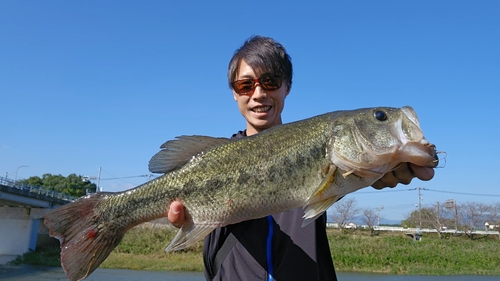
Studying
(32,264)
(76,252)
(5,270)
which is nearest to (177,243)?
(76,252)

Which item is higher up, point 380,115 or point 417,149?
point 380,115

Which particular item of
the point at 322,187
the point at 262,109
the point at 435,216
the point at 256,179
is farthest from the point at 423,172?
the point at 435,216

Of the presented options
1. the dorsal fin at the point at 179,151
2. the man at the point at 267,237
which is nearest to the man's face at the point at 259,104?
the man at the point at 267,237

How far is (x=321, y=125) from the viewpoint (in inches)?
143

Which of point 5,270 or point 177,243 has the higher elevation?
point 177,243

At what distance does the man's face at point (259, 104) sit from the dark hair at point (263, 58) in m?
0.09

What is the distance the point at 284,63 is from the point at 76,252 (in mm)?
2913

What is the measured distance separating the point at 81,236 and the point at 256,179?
1.60m

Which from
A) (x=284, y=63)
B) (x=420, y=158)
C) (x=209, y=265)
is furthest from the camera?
(x=284, y=63)

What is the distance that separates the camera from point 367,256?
3562 cm

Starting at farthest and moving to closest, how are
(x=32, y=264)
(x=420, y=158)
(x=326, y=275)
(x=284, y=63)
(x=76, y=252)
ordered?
(x=32, y=264) < (x=284, y=63) < (x=326, y=275) < (x=76, y=252) < (x=420, y=158)

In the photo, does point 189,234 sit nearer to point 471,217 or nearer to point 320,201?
point 320,201

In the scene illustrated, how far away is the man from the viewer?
3.62 m

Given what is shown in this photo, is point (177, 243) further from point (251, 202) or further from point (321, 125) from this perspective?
point (321, 125)
